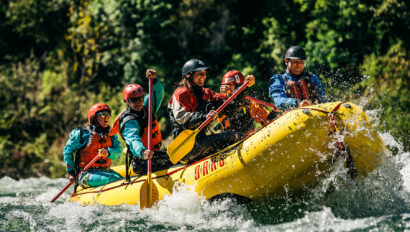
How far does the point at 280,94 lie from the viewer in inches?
230

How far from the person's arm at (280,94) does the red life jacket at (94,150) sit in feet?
9.08

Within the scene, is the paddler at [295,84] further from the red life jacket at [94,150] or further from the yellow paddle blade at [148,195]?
the red life jacket at [94,150]

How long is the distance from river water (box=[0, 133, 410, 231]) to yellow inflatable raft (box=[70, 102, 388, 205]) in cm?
15

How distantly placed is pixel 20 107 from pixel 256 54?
6.66m

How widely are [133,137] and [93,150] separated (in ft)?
4.73

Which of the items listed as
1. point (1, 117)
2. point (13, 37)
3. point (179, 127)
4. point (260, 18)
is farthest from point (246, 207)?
point (13, 37)

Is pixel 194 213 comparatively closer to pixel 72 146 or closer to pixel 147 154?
pixel 147 154

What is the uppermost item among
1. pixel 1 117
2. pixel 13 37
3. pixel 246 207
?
pixel 13 37

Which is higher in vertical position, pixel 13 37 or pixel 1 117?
pixel 13 37

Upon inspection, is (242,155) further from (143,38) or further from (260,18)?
(260,18)

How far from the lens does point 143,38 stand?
1179cm

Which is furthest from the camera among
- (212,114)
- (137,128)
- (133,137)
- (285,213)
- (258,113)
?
(258,113)

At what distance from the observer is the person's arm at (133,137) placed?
5.74 metres

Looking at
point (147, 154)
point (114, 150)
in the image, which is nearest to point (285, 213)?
point (147, 154)
